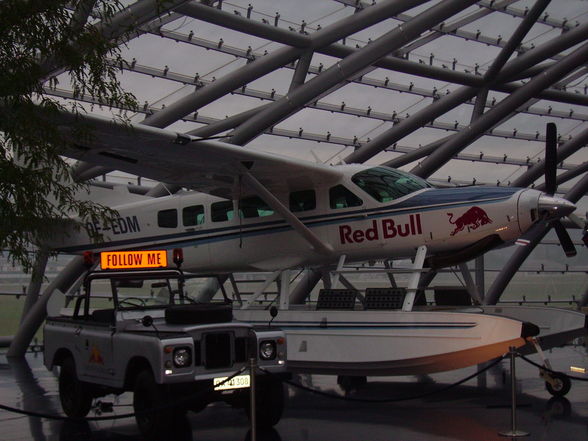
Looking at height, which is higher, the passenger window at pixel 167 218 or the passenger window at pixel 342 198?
the passenger window at pixel 342 198

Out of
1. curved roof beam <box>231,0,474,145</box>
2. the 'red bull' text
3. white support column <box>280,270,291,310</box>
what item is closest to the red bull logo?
the 'red bull' text

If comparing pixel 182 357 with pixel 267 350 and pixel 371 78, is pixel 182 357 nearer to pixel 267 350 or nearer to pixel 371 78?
pixel 267 350

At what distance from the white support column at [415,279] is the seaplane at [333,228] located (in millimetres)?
27

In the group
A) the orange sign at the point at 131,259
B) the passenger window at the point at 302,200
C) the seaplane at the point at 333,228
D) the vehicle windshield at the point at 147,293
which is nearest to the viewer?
the vehicle windshield at the point at 147,293

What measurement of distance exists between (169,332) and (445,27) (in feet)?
54.7

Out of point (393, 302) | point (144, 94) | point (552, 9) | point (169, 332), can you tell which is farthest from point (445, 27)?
point (169, 332)

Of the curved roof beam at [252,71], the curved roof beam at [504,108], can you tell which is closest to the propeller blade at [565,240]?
the curved roof beam at [252,71]

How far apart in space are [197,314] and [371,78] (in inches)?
667

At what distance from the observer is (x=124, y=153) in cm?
1396

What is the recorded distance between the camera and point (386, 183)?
14.4 metres

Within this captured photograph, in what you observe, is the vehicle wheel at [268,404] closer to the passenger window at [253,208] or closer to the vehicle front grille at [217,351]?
the vehicle front grille at [217,351]

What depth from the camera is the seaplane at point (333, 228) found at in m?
12.2

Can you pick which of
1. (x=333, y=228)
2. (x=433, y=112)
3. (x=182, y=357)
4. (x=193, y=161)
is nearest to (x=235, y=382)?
(x=182, y=357)

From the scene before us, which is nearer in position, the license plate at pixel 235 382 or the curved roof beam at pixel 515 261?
the license plate at pixel 235 382
